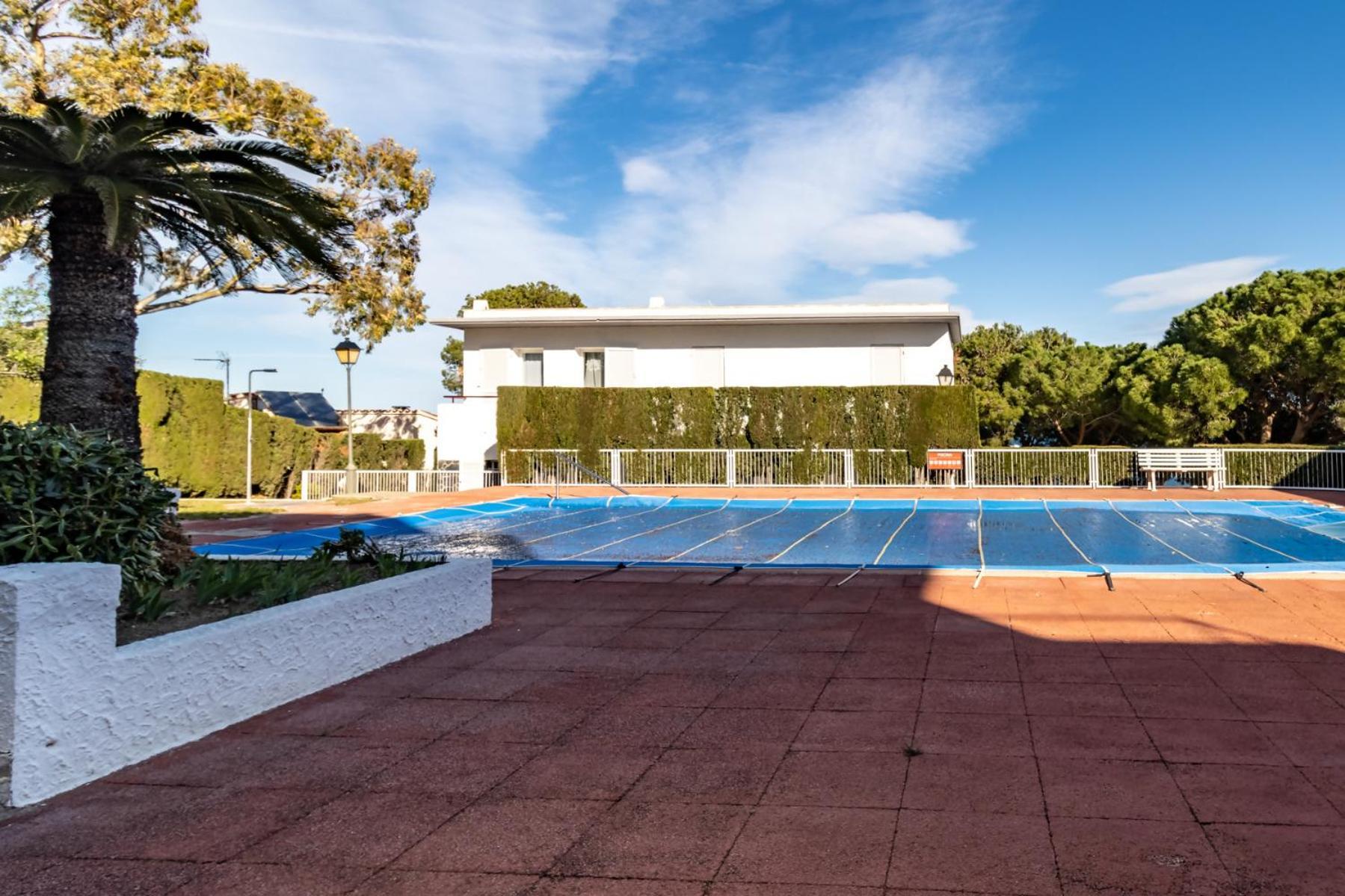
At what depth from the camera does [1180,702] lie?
15.4 ft

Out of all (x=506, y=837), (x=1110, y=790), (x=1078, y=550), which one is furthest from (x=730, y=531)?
(x=506, y=837)

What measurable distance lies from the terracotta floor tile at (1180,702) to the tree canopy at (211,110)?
47.0ft

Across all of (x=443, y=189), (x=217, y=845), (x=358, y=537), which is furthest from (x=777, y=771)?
(x=443, y=189)

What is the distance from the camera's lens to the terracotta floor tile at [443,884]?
2.68m

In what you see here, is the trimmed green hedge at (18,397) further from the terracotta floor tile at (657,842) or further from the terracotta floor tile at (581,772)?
the terracotta floor tile at (657,842)

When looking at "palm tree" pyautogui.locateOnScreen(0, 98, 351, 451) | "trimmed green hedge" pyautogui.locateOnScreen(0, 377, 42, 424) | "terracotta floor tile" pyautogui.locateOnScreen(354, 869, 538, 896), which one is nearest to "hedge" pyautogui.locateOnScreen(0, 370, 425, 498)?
"trimmed green hedge" pyautogui.locateOnScreen(0, 377, 42, 424)

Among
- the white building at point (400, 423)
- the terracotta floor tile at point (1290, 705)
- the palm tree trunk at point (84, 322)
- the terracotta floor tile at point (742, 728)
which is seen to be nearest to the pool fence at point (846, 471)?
the white building at point (400, 423)

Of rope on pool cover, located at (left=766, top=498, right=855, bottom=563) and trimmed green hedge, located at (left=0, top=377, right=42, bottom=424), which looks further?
trimmed green hedge, located at (left=0, top=377, right=42, bottom=424)

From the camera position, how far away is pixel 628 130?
21812 millimetres

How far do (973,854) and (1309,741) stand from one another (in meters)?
2.20

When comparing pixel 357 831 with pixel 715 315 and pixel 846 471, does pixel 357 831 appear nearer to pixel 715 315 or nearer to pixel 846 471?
pixel 846 471

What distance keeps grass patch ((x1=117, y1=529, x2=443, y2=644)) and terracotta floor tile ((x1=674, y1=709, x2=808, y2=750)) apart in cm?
266

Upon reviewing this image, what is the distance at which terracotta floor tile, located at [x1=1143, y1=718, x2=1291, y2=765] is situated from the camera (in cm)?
380

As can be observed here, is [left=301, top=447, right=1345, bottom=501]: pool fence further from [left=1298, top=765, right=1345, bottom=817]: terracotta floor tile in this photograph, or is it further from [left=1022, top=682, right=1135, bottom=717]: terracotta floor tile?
[left=1298, top=765, right=1345, bottom=817]: terracotta floor tile
